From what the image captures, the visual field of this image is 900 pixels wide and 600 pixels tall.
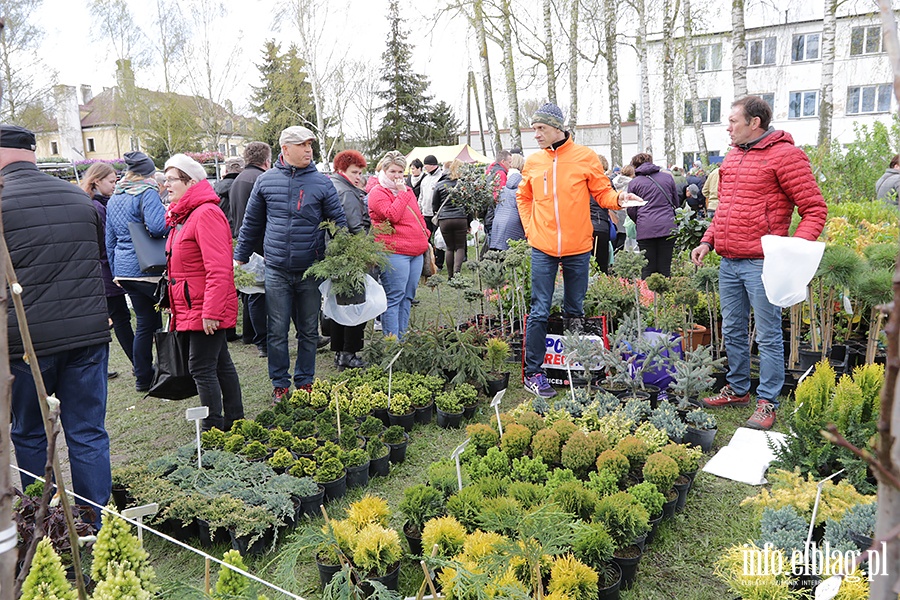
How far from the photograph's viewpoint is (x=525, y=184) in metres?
4.95

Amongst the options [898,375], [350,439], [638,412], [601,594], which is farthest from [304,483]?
[898,375]

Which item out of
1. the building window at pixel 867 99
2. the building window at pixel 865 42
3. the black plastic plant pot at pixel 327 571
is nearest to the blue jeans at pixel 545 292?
the black plastic plant pot at pixel 327 571

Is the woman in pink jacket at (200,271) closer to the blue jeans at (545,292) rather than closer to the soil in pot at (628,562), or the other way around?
the blue jeans at (545,292)

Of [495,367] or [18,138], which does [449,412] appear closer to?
[495,367]

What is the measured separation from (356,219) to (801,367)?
380 centimetres

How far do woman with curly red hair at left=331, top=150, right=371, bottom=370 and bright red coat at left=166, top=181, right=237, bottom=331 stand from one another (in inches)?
64.3

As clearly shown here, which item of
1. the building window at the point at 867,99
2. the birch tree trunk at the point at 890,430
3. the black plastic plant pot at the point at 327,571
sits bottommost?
the black plastic plant pot at the point at 327,571

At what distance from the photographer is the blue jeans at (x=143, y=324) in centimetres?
511

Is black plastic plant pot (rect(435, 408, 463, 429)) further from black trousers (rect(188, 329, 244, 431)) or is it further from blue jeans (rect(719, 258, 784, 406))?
blue jeans (rect(719, 258, 784, 406))

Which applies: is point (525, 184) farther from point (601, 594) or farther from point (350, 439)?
point (601, 594)

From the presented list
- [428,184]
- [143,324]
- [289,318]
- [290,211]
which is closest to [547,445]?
[289,318]

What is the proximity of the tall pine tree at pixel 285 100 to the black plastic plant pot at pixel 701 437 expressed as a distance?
2892 centimetres

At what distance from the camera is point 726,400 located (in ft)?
14.9

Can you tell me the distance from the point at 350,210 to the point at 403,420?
2.00 meters
